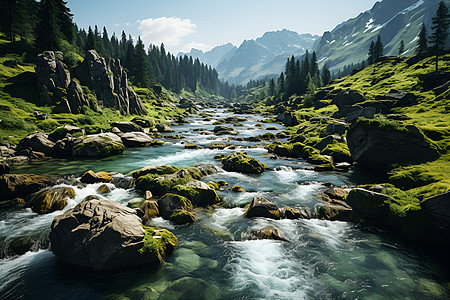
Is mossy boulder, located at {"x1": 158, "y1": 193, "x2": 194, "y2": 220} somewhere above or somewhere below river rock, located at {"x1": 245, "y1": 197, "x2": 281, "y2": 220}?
above

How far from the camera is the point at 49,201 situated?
47.1ft

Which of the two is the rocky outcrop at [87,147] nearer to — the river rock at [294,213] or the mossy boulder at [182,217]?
the mossy boulder at [182,217]

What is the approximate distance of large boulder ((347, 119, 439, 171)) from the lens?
18.9 meters

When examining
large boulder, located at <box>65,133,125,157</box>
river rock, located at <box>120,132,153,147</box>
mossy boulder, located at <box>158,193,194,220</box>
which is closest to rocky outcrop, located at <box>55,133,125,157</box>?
large boulder, located at <box>65,133,125,157</box>

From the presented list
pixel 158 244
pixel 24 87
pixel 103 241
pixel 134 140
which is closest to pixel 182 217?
pixel 158 244

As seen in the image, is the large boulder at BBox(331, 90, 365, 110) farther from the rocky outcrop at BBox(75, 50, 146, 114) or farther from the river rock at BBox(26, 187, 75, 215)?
the river rock at BBox(26, 187, 75, 215)

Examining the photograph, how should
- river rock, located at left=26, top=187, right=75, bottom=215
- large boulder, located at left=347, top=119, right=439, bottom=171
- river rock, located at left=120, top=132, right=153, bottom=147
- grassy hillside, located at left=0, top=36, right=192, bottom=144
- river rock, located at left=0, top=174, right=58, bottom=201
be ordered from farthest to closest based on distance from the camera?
river rock, located at left=120, top=132, right=153, bottom=147 → grassy hillside, located at left=0, top=36, right=192, bottom=144 → large boulder, located at left=347, top=119, right=439, bottom=171 → river rock, located at left=0, top=174, right=58, bottom=201 → river rock, located at left=26, top=187, right=75, bottom=215

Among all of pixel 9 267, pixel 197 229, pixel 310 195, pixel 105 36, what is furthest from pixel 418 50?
pixel 105 36

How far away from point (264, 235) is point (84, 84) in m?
56.1

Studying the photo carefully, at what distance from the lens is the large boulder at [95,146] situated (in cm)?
2716

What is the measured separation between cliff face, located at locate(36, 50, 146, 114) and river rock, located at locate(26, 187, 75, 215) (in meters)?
32.0

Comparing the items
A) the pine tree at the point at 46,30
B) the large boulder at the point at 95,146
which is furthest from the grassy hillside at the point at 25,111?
the large boulder at the point at 95,146

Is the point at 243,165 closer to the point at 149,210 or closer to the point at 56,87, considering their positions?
the point at 149,210

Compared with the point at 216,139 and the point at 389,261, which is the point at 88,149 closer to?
the point at 216,139
